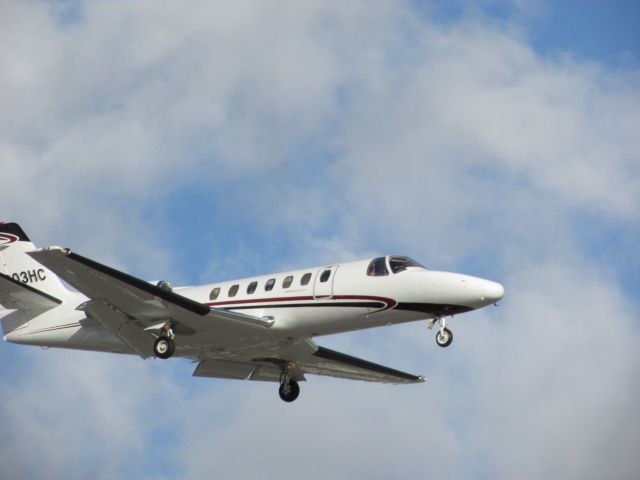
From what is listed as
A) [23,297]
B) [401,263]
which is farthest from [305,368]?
[23,297]

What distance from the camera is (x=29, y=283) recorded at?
31656mm

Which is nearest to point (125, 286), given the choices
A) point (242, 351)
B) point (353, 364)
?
point (242, 351)

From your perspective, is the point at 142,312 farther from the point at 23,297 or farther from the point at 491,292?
the point at 491,292

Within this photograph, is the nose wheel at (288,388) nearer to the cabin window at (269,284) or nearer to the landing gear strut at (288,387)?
the landing gear strut at (288,387)

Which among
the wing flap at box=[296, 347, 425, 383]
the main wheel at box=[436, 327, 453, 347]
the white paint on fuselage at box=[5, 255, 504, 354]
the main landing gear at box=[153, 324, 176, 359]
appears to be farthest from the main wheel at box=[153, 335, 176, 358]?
the main wheel at box=[436, 327, 453, 347]

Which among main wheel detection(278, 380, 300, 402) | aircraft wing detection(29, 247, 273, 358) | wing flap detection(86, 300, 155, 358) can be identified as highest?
main wheel detection(278, 380, 300, 402)

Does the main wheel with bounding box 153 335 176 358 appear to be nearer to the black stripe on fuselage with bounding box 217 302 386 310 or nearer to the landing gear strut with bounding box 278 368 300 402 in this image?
the black stripe on fuselage with bounding box 217 302 386 310

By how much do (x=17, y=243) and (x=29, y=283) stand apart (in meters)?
1.47

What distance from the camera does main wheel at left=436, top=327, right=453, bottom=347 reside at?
86.8 feet

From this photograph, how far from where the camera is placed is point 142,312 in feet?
92.6

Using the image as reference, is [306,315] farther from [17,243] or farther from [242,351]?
[17,243]

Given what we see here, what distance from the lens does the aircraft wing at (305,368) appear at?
31812 mm

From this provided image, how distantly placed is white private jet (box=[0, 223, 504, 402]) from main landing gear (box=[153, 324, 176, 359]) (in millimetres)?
30

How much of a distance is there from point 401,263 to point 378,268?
614 millimetres
